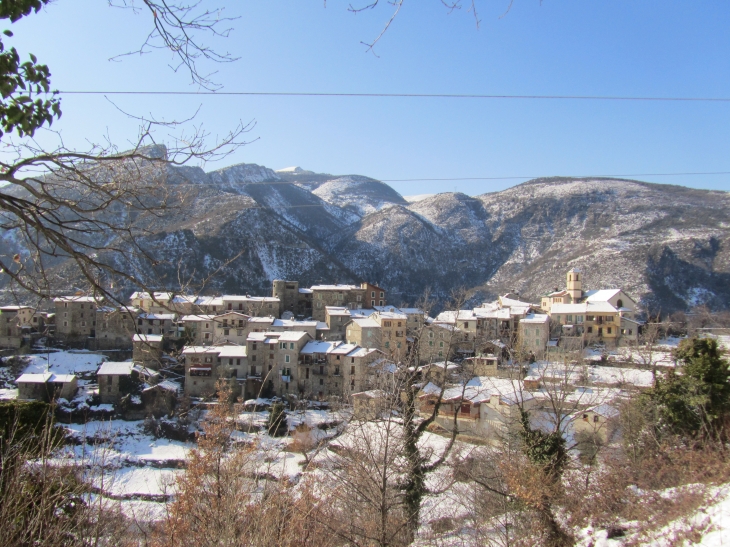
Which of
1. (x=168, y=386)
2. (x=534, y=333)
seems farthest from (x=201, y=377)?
(x=534, y=333)

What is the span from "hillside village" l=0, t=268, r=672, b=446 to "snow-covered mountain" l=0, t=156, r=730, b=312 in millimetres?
10988

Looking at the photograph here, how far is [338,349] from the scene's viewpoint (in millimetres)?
32188

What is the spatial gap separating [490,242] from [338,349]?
65137mm

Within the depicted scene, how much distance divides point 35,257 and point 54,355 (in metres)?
36.6

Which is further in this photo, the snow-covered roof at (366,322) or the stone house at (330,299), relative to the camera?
the stone house at (330,299)

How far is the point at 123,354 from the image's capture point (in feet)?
119

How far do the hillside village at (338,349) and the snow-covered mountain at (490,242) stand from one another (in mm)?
10988

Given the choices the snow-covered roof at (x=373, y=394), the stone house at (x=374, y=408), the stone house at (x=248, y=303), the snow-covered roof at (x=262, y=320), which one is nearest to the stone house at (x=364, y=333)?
the snow-covered roof at (x=262, y=320)

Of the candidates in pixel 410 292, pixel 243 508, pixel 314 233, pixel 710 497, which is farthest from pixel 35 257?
pixel 314 233

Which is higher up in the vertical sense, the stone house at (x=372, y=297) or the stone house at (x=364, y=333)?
the stone house at (x=372, y=297)

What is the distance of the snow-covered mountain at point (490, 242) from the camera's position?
195ft

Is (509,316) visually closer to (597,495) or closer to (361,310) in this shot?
(361,310)

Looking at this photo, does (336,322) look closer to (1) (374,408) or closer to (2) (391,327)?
(2) (391,327)

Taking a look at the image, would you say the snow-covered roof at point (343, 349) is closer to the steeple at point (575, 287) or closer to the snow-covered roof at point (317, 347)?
the snow-covered roof at point (317, 347)
